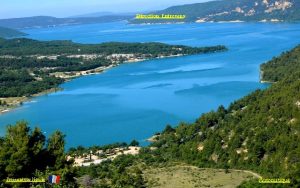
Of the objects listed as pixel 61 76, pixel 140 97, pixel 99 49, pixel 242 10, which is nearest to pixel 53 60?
pixel 99 49

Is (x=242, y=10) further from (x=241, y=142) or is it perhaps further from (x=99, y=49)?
(x=241, y=142)

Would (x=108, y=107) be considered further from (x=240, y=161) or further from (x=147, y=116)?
(x=240, y=161)

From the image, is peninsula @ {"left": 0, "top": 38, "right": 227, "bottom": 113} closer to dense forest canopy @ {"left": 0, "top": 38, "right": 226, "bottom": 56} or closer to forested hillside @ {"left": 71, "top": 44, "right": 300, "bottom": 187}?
dense forest canopy @ {"left": 0, "top": 38, "right": 226, "bottom": 56}

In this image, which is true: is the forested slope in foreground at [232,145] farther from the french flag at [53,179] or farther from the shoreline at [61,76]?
the shoreline at [61,76]

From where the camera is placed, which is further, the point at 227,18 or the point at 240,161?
the point at 227,18

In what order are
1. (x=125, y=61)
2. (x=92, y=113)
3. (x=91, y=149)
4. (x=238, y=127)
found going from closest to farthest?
1. (x=238, y=127)
2. (x=91, y=149)
3. (x=92, y=113)
4. (x=125, y=61)

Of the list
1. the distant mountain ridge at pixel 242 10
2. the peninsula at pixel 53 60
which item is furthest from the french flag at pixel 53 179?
the distant mountain ridge at pixel 242 10

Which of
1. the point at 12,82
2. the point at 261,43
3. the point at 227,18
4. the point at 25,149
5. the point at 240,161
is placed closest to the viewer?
the point at 25,149

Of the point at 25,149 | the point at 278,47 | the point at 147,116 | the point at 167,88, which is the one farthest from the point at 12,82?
the point at 25,149
